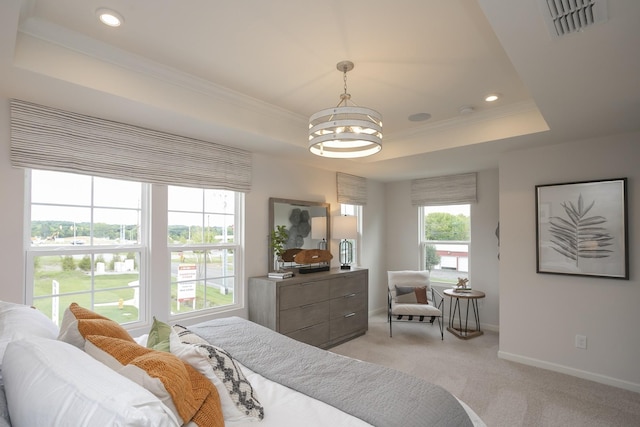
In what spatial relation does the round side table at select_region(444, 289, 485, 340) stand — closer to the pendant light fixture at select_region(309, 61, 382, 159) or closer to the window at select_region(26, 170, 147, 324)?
the pendant light fixture at select_region(309, 61, 382, 159)

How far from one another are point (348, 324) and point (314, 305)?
704 mm

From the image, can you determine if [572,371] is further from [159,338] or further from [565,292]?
[159,338]

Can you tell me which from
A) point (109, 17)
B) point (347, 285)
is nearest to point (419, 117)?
point (347, 285)

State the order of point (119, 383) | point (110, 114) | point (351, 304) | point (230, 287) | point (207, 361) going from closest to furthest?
point (119, 383) < point (207, 361) < point (110, 114) < point (230, 287) < point (351, 304)

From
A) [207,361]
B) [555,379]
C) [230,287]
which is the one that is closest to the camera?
[207,361]

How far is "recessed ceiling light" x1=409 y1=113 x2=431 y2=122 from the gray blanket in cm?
255

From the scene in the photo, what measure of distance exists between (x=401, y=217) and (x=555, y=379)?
10.4ft

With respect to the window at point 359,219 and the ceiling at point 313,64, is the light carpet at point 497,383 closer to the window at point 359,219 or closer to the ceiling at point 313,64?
the window at point 359,219

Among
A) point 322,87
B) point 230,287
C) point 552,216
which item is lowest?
point 230,287

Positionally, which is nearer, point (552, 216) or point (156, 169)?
point (156, 169)

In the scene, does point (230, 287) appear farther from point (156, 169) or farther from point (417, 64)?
point (417, 64)

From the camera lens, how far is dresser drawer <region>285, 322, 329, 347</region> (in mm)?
3654

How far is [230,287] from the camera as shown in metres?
3.68

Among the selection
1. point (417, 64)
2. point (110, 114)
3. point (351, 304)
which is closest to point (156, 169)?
point (110, 114)
